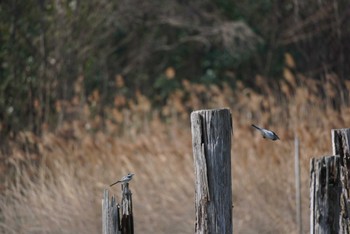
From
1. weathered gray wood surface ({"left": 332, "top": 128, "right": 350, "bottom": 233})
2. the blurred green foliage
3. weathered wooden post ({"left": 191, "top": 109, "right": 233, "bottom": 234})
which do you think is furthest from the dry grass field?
weathered wooden post ({"left": 191, "top": 109, "right": 233, "bottom": 234})

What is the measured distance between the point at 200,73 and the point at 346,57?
13.6 ft

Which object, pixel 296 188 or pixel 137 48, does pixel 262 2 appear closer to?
pixel 137 48

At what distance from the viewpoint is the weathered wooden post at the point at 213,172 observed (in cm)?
443

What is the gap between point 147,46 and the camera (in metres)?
17.2

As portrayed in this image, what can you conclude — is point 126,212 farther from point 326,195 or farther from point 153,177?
point 153,177

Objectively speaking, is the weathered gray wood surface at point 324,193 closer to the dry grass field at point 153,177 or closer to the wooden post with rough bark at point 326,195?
the wooden post with rough bark at point 326,195

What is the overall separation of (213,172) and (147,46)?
12.8 m

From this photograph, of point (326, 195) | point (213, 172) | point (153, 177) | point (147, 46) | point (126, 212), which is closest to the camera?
point (213, 172)

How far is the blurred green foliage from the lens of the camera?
36.2 ft

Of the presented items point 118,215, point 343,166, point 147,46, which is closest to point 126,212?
point 118,215

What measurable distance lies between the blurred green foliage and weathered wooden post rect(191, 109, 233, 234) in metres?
6.14

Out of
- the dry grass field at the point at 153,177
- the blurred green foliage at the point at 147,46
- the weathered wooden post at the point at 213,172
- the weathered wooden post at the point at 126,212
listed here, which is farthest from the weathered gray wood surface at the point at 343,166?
the blurred green foliage at the point at 147,46

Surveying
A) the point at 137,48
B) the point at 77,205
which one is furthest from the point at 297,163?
the point at 137,48

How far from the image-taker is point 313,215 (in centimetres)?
459
